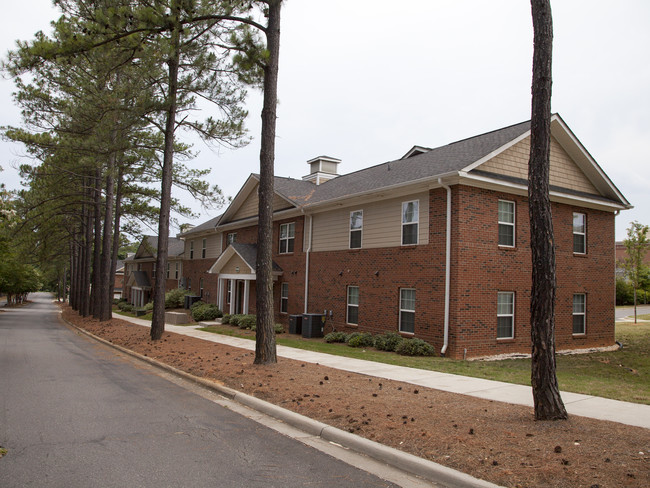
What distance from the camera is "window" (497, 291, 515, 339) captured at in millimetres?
15479

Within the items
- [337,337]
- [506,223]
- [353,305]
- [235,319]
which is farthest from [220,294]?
[506,223]

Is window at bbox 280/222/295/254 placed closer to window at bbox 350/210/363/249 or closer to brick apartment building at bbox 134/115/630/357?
brick apartment building at bbox 134/115/630/357

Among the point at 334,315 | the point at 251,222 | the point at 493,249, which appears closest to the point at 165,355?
the point at 334,315

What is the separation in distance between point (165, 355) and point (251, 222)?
1406 centimetres

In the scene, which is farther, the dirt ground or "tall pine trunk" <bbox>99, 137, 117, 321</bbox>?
"tall pine trunk" <bbox>99, 137, 117, 321</bbox>

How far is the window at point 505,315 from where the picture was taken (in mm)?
15479

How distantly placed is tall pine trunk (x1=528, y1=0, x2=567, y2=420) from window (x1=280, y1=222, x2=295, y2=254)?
56.9ft

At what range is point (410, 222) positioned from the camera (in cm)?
1650

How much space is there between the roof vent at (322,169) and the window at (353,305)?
10.5 m

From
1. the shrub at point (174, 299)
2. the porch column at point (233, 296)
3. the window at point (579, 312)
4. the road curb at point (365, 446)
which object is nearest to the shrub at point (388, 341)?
the window at point (579, 312)

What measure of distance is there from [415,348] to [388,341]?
122 centimetres

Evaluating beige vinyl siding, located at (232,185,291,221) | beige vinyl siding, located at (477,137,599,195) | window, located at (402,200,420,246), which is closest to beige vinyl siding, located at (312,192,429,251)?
window, located at (402,200,420,246)

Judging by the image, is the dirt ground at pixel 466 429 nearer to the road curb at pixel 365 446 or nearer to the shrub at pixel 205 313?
the road curb at pixel 365 446

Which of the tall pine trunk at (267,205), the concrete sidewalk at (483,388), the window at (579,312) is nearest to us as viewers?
the concrete sidewalk at (483,388)
